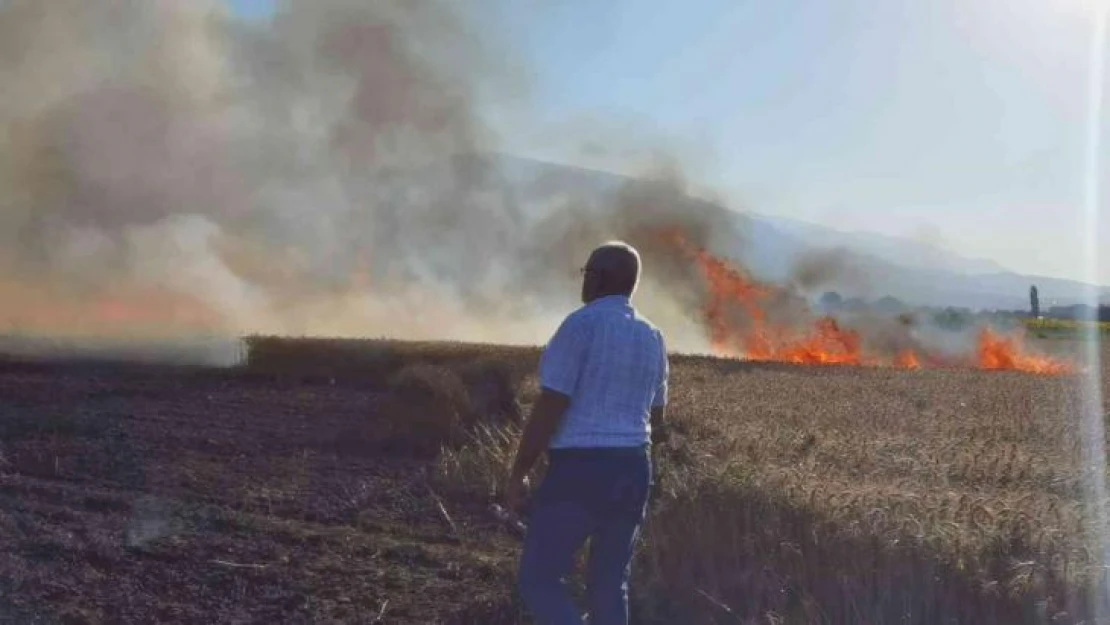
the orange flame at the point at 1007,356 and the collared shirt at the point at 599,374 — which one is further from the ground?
the orange flame at the point at 1007,356

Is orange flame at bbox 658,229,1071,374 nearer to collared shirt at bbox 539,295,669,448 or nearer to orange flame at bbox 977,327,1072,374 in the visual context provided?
orange flame at bbox 977,327,1072,374

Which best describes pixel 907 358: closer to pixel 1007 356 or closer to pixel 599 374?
pixel 1007 356

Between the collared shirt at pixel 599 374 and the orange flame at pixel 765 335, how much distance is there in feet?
97.5

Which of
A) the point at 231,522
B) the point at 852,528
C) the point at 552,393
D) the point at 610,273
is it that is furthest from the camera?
the point at 231,522

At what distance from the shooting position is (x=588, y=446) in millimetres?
5145

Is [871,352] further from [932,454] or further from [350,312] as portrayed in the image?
[932,454]

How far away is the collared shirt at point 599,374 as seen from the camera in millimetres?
5117

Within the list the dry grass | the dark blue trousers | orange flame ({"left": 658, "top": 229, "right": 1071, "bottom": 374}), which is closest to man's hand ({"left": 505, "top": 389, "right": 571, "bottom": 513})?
the dark blue trousers

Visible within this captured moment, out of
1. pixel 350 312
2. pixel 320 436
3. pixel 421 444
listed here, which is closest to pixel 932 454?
pixel 421 444

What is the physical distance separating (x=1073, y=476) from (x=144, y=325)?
22.2 m

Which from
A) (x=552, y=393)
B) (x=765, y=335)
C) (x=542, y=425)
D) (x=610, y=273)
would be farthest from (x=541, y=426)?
(x=765, y=335)

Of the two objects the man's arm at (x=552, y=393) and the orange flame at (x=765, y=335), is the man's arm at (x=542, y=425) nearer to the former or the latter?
the man's arm at (x=552, y=393)

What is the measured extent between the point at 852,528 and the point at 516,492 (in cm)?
258

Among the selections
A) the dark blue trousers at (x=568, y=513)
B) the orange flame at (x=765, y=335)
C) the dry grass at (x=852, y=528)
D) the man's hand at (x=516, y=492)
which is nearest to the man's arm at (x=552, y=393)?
the man's hand at (x=516, y=492)
